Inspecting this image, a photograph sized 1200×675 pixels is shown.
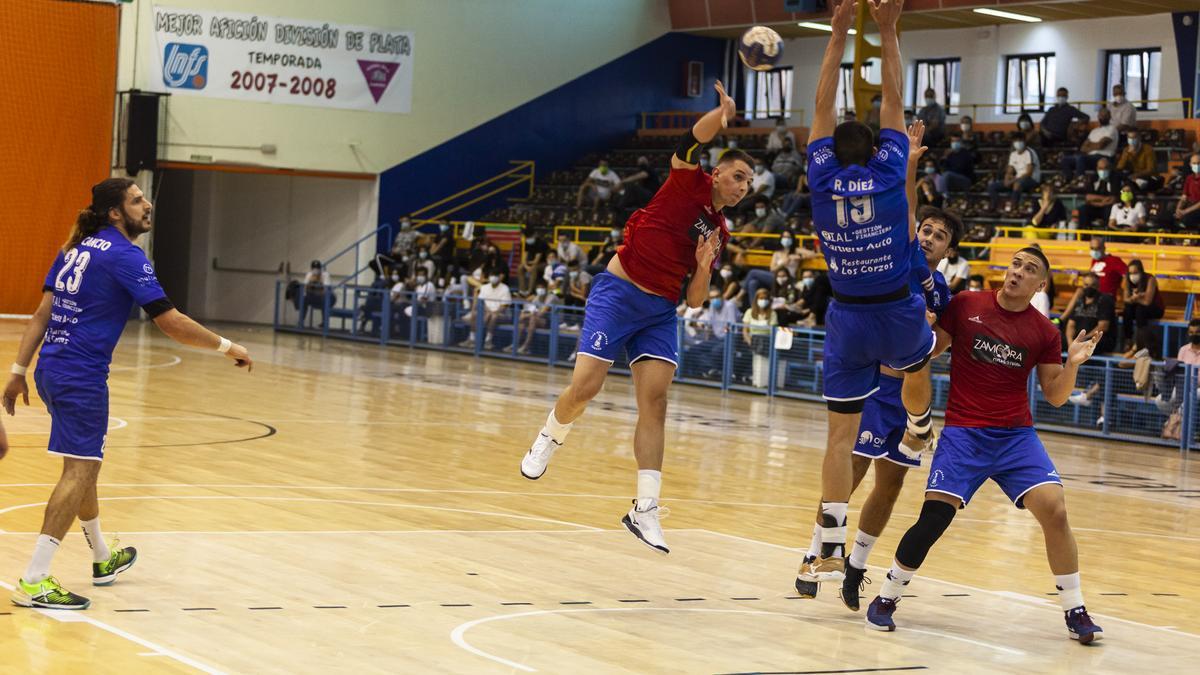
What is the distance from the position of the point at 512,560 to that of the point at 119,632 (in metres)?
2.65

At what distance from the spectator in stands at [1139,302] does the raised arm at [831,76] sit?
43.8 ft

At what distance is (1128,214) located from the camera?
907 inches

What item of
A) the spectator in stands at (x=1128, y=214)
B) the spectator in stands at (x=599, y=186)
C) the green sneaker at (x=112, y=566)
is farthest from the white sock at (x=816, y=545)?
the spectator in stands at (x=599, y=186)

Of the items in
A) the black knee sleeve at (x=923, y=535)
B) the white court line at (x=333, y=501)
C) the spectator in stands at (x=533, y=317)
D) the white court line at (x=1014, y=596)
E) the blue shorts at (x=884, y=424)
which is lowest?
the white court line at (x=1014, y=596)

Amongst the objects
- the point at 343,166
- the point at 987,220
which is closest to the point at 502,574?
the point at 987,220

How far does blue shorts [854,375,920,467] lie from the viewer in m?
7.79

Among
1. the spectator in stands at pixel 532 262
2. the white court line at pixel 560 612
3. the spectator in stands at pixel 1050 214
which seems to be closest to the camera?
the white court line at pixel 560 612

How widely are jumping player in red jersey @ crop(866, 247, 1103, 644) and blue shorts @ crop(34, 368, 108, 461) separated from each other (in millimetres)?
3783

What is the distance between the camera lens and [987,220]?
25.5m

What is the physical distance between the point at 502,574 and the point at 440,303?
1963 cm

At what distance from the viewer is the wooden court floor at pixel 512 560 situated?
6238 mm

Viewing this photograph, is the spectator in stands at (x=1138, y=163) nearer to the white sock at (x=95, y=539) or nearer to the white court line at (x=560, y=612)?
the white court line at (x=560, y=612)

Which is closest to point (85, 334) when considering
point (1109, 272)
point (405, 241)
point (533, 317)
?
point (1109, 272)

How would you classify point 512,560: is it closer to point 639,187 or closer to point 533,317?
point 533,317
